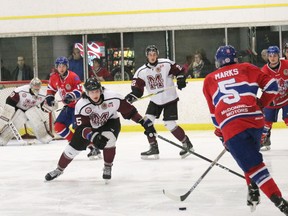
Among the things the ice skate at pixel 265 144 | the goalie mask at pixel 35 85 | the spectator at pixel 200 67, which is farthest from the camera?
the spectator at pixel 200 67

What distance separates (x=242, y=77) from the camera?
12.8 ft

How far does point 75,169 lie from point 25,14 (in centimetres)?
521

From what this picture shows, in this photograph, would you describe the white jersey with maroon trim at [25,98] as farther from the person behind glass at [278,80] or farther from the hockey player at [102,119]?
the hockey player at [102,119]

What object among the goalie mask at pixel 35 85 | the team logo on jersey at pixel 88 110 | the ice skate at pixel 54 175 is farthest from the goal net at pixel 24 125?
the team logo on jersey at pixel 88 110

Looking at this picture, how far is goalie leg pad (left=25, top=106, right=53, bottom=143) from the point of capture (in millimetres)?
9109

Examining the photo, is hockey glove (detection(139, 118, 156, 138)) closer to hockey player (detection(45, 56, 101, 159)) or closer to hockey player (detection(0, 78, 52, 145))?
hockey player (detection(45, 56, 101, 159))

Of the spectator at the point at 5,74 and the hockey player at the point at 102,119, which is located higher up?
the spectator at the point at 5,74

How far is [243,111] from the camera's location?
12.6 feet

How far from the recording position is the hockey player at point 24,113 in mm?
8883

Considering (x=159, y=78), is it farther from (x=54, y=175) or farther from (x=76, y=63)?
(x=76, y=63)

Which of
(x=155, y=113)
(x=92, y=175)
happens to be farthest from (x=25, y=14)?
(x=92, y=175)

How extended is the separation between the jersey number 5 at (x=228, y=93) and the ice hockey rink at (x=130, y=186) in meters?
0.65

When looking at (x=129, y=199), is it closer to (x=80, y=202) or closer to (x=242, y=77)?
(x=80, y=202)

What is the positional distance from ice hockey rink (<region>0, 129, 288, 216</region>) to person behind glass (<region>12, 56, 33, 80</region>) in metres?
3.28
